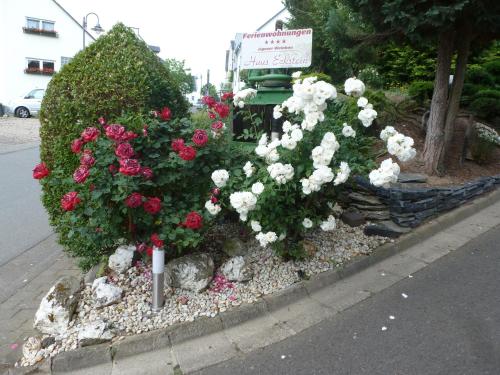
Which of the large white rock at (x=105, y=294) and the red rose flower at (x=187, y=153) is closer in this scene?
→ the red rose flower at (x=187, y=153)

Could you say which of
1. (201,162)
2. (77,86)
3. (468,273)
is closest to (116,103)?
(77,86)

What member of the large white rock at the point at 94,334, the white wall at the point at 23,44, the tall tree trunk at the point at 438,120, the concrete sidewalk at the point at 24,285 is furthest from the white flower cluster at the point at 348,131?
the white wall at the point at 23,44

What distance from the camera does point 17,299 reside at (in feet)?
11.7

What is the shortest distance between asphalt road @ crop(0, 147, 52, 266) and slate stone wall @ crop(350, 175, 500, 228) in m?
3.97

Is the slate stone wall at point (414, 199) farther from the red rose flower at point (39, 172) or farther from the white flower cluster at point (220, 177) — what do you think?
the red rose flower at point (39, 172)

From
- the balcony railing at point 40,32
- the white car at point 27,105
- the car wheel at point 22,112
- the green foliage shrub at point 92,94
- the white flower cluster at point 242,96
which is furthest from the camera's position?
the balcony railing at point 40,32

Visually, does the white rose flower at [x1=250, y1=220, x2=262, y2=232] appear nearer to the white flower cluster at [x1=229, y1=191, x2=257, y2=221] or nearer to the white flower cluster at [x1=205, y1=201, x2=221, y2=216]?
the white flower cluster at [x1=229, y1=191, x2=257, y2=221]

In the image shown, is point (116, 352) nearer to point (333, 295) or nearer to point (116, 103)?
point (333, 295)

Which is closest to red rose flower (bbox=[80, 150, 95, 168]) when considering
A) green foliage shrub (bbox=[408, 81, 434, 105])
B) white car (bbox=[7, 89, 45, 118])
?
green foliage shrub (bbox=[408, 81, 434, 105])

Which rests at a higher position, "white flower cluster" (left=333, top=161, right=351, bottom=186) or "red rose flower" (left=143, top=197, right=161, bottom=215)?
"white flower cluster" (left=333, top=161, right=351, bottom=186)

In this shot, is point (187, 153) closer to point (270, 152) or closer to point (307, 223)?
point (270, 152)

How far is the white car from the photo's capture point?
20.4 metres

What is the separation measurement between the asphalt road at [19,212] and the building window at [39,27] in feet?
63.9

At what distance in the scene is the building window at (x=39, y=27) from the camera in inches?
994
